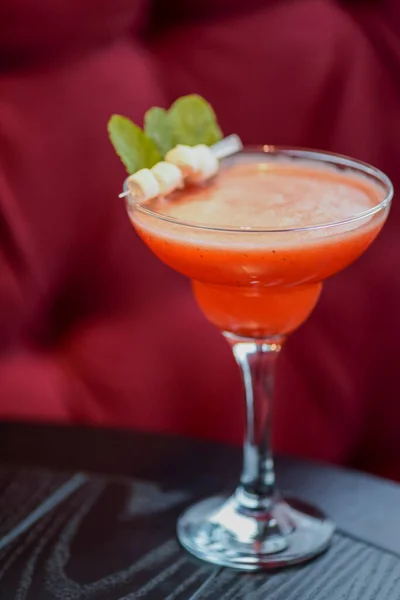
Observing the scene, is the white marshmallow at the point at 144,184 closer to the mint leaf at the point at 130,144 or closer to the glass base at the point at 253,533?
the mint leaf at the point at 130,144

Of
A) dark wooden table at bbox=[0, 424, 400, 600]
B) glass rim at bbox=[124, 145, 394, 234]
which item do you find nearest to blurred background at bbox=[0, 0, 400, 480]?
dark wooden table at bbox=[0, 424, 400, 600]

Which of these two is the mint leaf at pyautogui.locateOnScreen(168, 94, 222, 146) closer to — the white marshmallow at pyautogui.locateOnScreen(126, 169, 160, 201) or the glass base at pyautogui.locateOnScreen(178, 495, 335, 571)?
the white marshmallow at pyautogui.locateOnScreen(126, 169, 160, 201)

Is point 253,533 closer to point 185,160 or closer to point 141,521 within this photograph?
point 141,521

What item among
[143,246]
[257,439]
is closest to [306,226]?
[257,439]

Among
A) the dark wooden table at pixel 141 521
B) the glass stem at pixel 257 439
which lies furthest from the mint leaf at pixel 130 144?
the dark wooden table at pixel 141 521

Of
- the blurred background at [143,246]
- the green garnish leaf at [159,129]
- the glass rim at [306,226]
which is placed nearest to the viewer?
the glass rim at [306,226]

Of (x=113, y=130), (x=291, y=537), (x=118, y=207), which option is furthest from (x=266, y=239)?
(x=118, y=207)

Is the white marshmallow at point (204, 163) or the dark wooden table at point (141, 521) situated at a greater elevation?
the white marshmallow at point (204, 163)
